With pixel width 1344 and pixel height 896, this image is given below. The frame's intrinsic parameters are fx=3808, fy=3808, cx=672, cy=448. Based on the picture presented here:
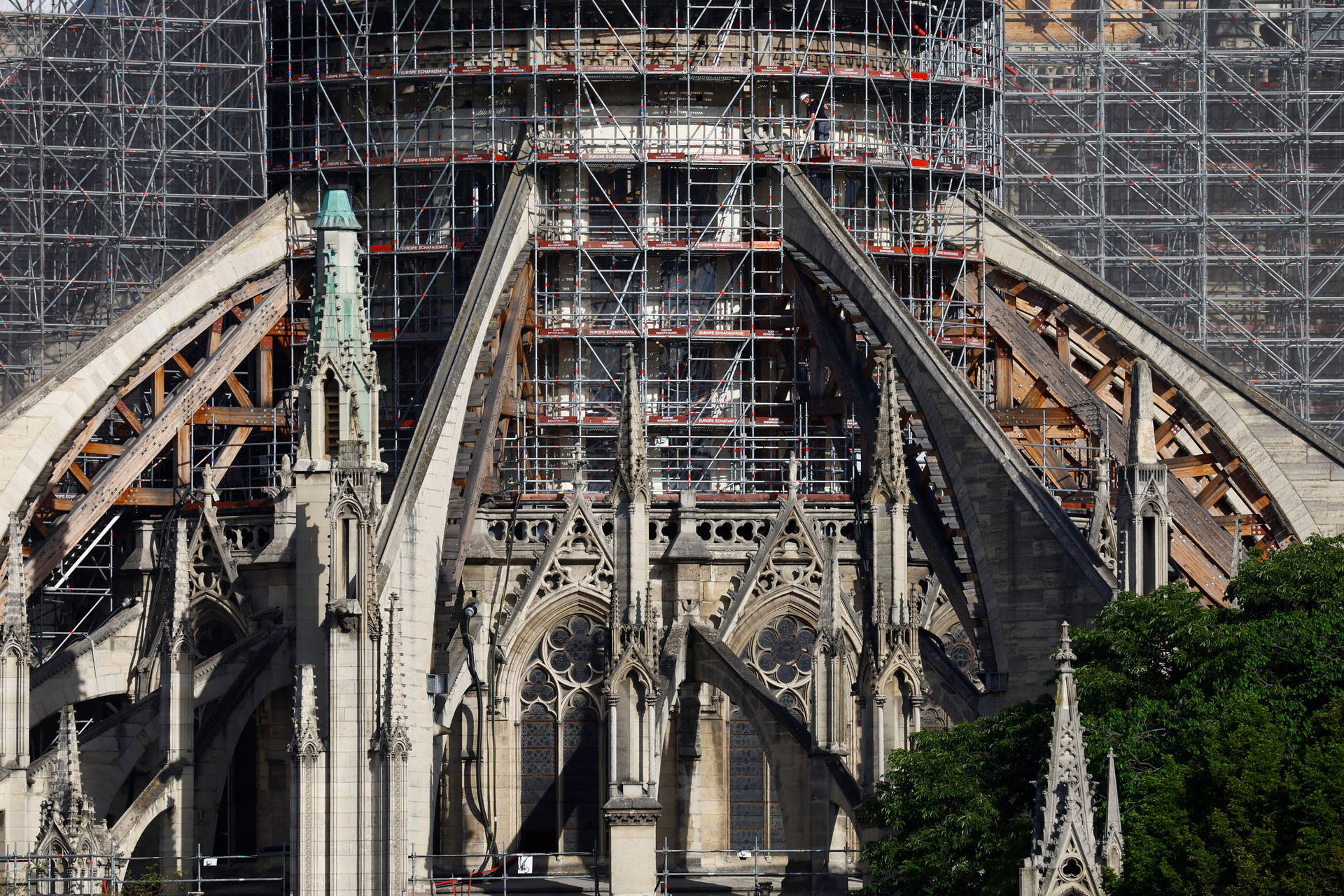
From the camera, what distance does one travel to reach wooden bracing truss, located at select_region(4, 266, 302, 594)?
62.0 meters

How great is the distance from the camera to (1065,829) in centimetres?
3972

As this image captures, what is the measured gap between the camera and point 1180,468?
65.1 m

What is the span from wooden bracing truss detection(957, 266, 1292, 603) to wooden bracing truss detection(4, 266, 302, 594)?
11977mm

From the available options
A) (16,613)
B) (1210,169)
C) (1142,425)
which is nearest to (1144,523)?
(1142,425)

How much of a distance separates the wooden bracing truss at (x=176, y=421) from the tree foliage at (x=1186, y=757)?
1715 cm

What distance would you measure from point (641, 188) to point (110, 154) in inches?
364

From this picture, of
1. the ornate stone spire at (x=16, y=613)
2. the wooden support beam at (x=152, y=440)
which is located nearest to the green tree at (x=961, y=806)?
the ornate stone spire at (x=16, y=613)

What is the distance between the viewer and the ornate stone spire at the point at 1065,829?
39.6 m

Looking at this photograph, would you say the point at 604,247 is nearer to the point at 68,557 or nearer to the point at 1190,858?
the point at 68,557

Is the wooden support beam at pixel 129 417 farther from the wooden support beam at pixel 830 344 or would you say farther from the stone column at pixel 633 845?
the stone column at pixel 633 845

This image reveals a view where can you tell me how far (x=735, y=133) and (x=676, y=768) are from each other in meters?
11.5

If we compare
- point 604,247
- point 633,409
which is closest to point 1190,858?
point 633,409

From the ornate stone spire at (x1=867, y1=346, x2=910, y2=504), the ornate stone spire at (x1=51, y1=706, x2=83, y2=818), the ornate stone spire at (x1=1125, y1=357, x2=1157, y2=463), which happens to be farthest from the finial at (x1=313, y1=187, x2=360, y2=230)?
the ornate stone spire at (x1=1125, y1=357, x2=1157, y2=463)

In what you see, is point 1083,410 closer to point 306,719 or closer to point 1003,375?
point 1003,375
